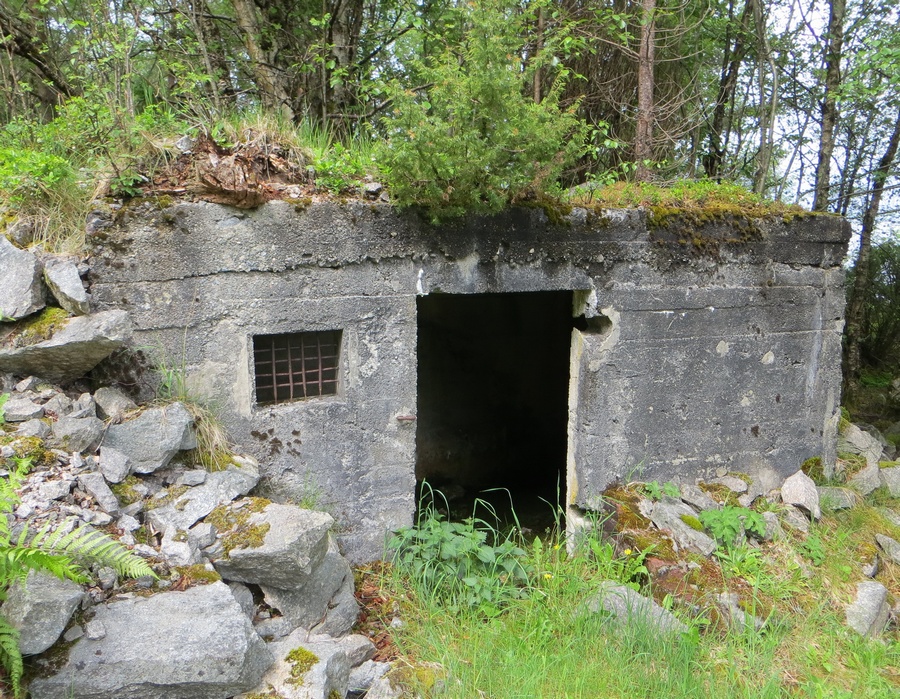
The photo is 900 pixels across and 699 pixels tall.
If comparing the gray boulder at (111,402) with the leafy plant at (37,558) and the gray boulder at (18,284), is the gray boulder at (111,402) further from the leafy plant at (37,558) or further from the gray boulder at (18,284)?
the leafy plant at (37,558)

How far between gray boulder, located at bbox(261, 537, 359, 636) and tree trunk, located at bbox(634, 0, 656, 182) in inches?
190

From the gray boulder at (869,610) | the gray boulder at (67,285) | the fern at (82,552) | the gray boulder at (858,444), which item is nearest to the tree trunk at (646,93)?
the gray boulder at (858,444)

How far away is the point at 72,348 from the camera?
3.46 meters

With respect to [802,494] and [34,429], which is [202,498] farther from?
[802,494]

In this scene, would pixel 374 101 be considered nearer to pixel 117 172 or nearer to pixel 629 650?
pixel 117 172

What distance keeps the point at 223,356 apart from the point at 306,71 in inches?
185

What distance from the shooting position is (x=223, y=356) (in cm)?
400

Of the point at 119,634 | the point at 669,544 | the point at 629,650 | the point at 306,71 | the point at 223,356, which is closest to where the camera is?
the point at 119,634

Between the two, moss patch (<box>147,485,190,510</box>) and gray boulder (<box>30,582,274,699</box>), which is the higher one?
moss patch (<box>147,485,190,510</box>)

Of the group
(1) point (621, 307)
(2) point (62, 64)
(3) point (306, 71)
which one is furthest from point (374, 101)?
(1) point (621, 307)

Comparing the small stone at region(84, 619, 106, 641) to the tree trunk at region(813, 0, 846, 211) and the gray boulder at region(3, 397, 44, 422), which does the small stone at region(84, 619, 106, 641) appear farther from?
the tree trunk at region(813, 0, 846, 211)

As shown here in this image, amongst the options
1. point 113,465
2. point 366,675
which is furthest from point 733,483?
point 113,465

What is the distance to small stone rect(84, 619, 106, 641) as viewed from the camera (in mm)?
2580

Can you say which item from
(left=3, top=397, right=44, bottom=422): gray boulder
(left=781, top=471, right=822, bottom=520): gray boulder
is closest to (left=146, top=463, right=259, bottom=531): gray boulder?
(left=3, top=397, right=44, bottom=422): gray boulder
